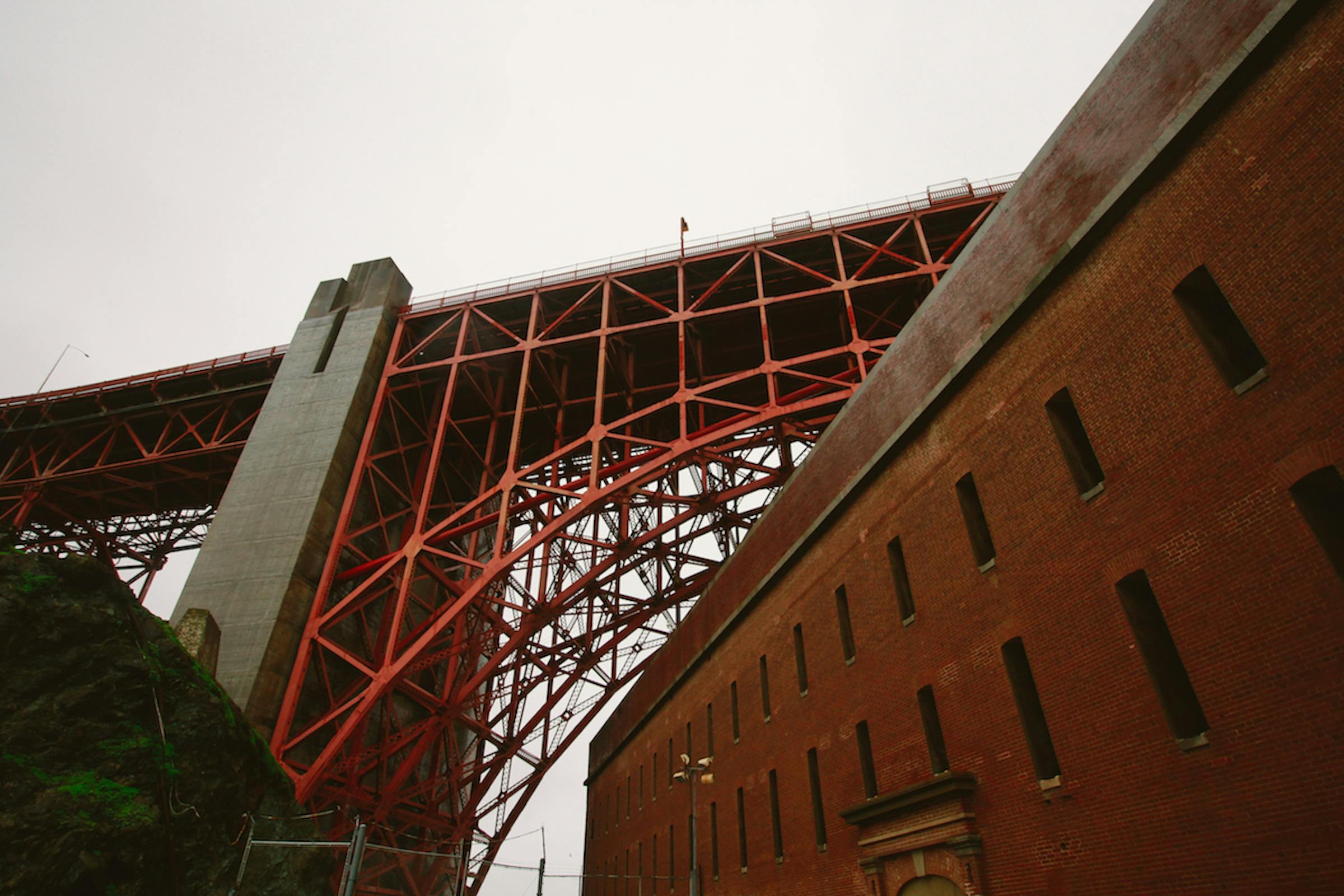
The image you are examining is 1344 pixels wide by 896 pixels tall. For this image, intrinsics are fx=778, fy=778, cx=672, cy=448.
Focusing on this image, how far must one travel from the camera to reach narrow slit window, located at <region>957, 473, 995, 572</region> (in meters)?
12.6

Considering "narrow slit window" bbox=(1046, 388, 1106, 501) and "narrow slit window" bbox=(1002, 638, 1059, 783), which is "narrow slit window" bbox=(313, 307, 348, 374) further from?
"narrow slit window" bbox=(1002, 638, 1059, 783)

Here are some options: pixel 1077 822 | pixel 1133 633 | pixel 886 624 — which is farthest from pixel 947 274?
pixel 1077 822

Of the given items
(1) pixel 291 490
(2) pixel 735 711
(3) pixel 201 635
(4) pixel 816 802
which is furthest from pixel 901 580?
(1) pixel 291 490

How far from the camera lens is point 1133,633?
9.50 metres

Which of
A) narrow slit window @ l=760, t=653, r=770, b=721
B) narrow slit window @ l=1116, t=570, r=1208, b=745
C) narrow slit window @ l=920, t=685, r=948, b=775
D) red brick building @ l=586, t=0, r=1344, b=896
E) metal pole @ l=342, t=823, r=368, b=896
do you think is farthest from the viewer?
narrow slit window @ l=760, t=653, r=770, b=721

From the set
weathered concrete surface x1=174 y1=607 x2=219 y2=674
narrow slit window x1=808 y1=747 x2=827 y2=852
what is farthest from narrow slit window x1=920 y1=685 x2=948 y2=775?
weathered concrete surface x1=174 y1=607 x2=219 y2=674

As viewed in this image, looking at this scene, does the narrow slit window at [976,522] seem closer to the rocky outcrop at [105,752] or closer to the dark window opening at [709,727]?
the dark window opening at [709,727]

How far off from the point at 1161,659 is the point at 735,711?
1453 centimetres

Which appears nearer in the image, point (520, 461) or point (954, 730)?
point (954, 730)

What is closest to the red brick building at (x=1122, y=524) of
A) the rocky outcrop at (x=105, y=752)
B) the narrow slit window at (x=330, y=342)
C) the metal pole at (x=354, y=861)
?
the metal pole at (x=354, y=861)

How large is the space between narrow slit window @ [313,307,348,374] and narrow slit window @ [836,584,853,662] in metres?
23.1

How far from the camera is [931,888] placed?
12.4 metres

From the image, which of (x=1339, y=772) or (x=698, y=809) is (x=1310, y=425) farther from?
(x=698, y=809)

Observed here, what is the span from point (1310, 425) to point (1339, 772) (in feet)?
10.7
